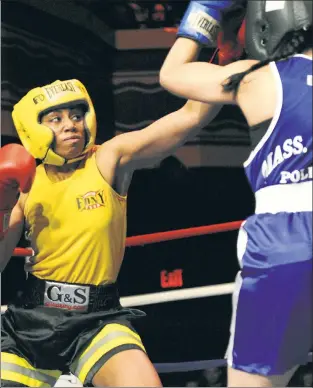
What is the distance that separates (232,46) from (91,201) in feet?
1.88

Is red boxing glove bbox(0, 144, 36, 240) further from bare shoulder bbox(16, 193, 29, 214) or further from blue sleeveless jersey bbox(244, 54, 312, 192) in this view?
blue sleeveless jersey bbox(244, 54, 312, 192)

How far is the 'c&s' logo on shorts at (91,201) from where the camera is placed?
2.26 meters

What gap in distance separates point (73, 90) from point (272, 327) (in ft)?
3.16

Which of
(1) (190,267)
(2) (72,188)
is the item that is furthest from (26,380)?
(1) (190,267)

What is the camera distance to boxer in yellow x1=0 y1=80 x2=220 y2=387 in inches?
87.0

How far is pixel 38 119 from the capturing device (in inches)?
91.1

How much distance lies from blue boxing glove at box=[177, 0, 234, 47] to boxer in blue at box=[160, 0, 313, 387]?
89mm

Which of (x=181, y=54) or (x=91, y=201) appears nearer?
(x=181, y=54)

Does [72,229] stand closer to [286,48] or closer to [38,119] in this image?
[38,119]

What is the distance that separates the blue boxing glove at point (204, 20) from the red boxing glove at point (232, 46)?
0.09m

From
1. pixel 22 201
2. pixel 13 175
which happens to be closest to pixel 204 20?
pixel 13 175

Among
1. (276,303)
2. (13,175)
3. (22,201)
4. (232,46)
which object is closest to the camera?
(276,303)

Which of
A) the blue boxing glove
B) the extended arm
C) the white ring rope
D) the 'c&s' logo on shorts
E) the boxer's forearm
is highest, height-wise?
the blue boxing glove

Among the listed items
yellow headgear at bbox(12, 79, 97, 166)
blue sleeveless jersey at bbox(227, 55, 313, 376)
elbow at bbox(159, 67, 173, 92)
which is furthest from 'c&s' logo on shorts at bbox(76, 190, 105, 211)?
blue sleeveless jersey at bbox(227, 55, 313, 376)
